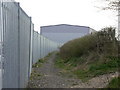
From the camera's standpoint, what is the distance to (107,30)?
17.8 m

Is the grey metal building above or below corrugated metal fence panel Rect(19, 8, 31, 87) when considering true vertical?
above

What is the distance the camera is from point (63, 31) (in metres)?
68.6

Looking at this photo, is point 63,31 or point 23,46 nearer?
point 23,46

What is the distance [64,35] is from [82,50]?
4458cm

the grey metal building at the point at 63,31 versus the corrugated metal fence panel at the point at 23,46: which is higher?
the grey metal building at the point at 63,31

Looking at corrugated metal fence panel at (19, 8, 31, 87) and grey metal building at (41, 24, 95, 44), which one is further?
grey metal building at (41, 24, 95, 44)

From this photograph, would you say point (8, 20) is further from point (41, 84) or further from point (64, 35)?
point (64, 35)

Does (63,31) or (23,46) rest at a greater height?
(63,31)

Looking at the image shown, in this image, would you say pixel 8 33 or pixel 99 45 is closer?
pixel 8 33

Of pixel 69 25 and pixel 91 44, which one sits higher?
pixel 69 25

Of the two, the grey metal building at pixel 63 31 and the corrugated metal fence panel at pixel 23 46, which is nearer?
the corrugated metal fence panel at pixel 23 46

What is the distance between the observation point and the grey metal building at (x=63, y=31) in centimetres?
6551

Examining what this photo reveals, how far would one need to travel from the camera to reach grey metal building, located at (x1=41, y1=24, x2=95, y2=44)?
65.5 metres

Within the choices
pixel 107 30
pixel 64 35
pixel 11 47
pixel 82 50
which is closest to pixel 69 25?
pixel 64 35
